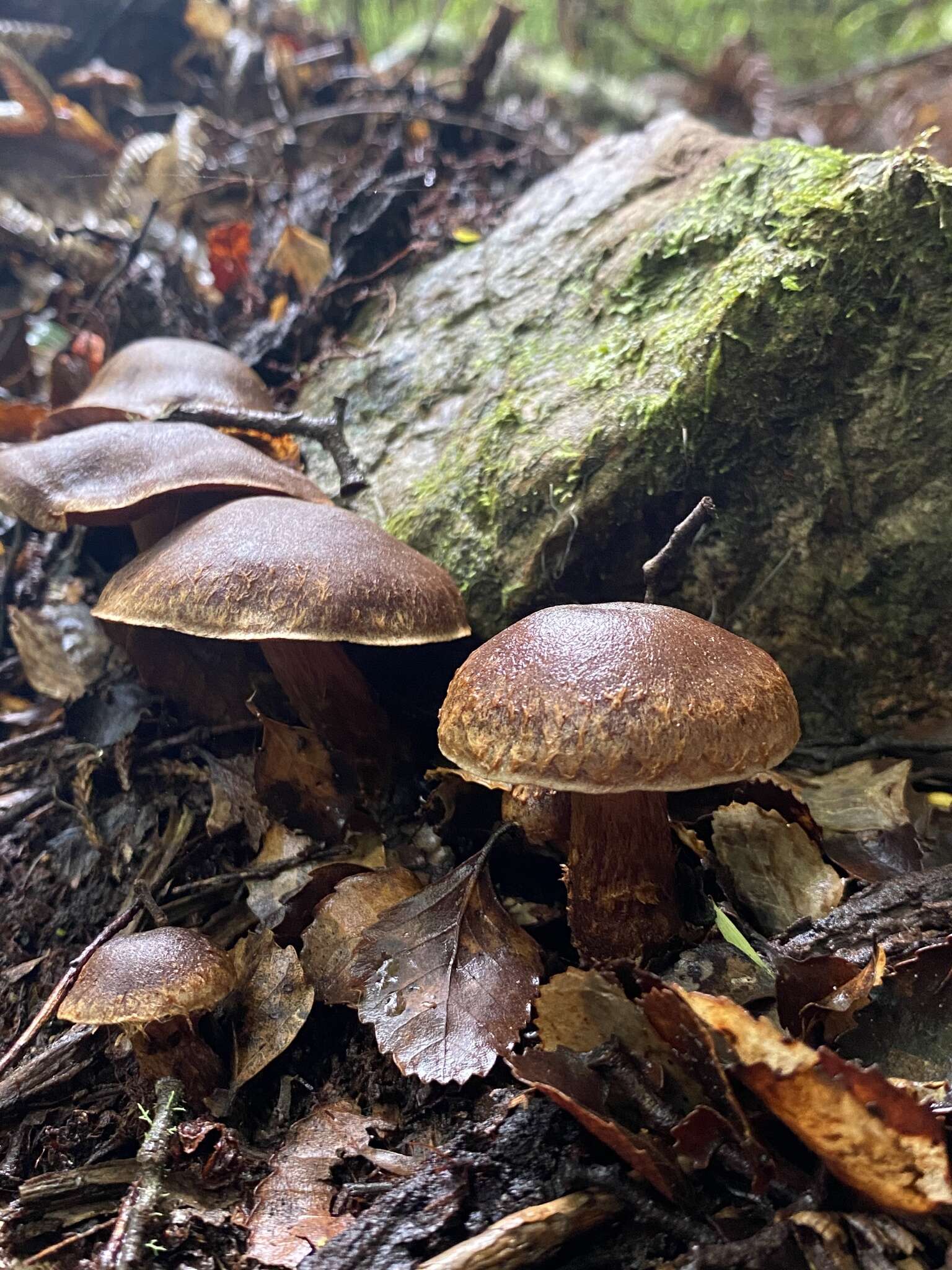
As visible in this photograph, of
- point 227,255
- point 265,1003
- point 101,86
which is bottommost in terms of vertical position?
point 265,1003

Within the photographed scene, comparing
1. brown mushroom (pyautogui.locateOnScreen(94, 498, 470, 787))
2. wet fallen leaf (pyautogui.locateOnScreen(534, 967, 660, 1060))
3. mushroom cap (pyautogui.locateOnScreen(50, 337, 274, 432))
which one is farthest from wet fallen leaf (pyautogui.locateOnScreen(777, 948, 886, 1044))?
mushroom cap (pyautogui.locateOnScreen(50, 337, 274, 432))

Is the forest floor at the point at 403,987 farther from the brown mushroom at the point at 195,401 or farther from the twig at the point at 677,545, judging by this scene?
the twig at the point at 677,545

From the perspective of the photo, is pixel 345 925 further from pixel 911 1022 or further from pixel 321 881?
pixel 911 1022

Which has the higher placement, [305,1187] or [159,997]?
[159,997]

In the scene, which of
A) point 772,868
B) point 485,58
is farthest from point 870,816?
point 485,58

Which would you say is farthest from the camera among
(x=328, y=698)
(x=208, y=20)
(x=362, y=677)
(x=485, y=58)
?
(x=208, y=20)

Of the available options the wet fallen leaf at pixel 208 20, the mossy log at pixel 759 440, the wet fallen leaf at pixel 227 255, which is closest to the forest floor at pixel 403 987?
the mossy log at pixel 759 440

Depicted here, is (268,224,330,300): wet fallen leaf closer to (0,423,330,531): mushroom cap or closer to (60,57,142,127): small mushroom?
(0,423,330,531): mushroom cap
